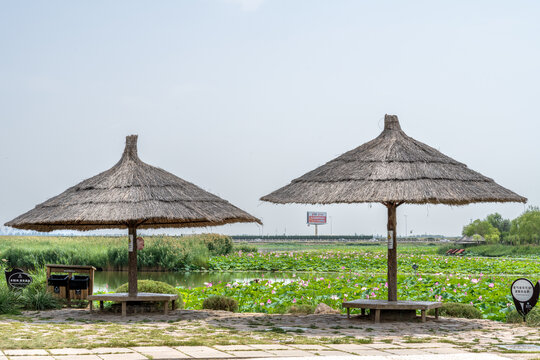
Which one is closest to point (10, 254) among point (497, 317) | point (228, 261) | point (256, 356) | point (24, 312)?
point (228, 261)

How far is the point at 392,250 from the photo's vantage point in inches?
465

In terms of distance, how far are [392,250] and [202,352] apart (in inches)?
195

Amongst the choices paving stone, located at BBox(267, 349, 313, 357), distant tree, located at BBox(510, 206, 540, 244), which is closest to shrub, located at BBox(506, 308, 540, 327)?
paving stone, located at BBox(267, 349, 313, 357)

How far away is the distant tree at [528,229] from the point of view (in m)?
57.7

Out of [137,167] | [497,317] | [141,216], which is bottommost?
[497,317]

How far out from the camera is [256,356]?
7.49 m

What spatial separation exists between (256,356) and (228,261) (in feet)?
78.7

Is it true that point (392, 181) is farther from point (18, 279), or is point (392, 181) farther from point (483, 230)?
point (483, 230)

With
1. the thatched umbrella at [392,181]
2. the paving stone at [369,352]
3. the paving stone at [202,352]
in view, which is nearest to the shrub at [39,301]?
the thatched umbrella at [392,181]

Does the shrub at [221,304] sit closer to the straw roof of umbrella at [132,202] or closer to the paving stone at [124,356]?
the straw roof of umbrella at [132,202]

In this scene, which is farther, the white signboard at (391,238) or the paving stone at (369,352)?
the white signboard at (391,238)

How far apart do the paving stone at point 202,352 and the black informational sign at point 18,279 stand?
6.74 meters

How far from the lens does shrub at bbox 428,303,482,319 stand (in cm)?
1253

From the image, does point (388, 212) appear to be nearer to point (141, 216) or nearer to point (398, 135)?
point (398, 135)
